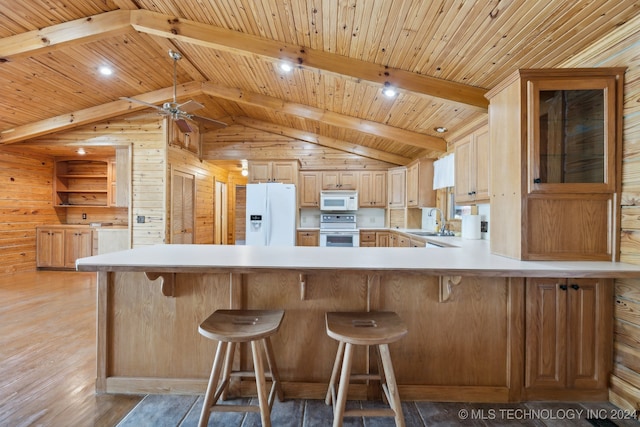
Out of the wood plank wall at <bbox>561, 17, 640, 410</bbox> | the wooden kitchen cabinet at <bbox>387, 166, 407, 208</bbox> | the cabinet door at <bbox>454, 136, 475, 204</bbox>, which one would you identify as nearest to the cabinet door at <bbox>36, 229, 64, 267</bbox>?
the wooden kitchen cabinet at <bbox>387, 166, 407, 208</bbox>

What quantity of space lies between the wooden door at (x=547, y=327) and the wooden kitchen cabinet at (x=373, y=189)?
3940 mm

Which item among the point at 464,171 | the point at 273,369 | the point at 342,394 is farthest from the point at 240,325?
the point at 464,171

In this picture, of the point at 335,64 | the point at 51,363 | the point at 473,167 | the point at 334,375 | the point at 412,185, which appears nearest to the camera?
the point at 334,375

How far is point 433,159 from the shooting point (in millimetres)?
4480

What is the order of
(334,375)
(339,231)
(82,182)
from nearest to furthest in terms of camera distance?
(334,375) < (339,231) < (82,182)

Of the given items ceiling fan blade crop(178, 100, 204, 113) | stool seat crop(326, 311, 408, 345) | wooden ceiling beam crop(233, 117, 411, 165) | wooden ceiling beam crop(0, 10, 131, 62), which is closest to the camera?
stool seat crop(326, 311, 408, 345)

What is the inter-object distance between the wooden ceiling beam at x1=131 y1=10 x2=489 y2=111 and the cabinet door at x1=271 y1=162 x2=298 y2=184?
2.69m

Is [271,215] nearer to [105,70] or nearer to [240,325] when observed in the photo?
[105,70]

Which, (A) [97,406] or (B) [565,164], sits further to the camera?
(B) [565,164]

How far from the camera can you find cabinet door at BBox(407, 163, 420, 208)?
4.64 metres

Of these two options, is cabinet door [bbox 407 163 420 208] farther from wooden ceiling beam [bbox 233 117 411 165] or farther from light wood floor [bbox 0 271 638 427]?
light wood floor [bbox 0 271 638 427]

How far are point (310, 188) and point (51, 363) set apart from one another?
4.23 metres

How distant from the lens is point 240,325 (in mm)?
1411

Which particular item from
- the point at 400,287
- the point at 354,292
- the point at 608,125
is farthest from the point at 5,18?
the point at 608,125
